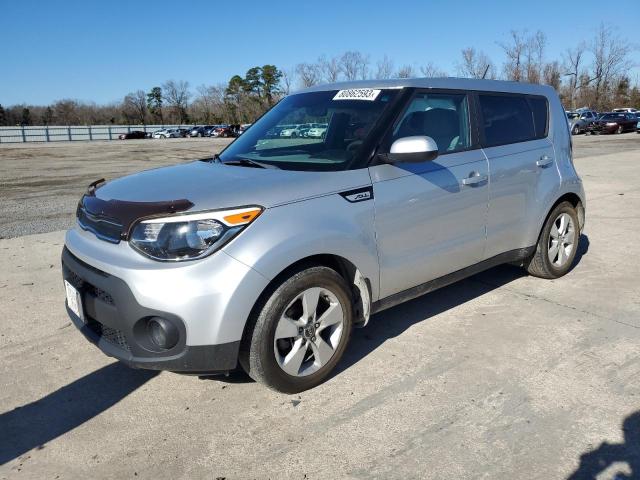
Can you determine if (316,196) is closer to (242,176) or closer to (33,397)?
(242,176)

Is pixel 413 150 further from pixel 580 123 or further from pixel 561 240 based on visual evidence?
pixel 580 123

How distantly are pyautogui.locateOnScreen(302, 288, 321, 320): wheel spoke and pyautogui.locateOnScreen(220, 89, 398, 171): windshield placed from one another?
2.55 feet

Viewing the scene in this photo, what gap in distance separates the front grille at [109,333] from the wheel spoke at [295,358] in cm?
85

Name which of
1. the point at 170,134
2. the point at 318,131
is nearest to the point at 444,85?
the point at 318,131

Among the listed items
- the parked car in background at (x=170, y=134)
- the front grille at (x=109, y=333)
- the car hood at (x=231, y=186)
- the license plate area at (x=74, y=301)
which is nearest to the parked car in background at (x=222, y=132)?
the parked car in background at (x=170, y=134)

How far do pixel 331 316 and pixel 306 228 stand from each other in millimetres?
592

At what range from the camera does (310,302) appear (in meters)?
3.04

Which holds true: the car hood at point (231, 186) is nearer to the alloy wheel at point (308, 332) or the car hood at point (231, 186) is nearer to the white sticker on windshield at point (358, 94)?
the alloy wheel at point (308, 332)

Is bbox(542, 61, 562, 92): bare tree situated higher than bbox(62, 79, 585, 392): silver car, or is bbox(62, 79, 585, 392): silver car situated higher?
bbox(542, 61, 562, 92): bare tree

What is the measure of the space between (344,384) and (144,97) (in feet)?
358

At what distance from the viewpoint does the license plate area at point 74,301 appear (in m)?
3.03

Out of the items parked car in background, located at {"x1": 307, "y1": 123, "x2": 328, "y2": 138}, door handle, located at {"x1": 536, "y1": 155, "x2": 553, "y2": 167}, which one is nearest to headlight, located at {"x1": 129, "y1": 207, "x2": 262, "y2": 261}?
parked car in background, located at {"x1": 307, "y1": 123, "x2": 328, "y2": 138}

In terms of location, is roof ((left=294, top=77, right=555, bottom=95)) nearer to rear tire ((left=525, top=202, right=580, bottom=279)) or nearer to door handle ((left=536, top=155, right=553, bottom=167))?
door handle ((left=536, top=155, right=553, bottom=167))

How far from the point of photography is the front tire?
2.85 metres
